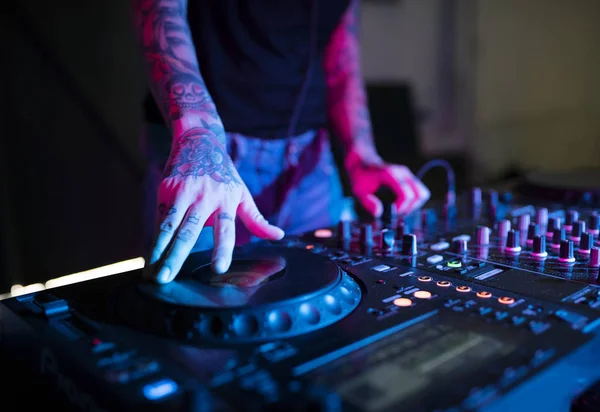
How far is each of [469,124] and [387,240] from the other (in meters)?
2.57

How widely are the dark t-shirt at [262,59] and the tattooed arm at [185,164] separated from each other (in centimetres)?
17

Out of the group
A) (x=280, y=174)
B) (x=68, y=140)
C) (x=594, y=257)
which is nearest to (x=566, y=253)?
(x=594, y=257)

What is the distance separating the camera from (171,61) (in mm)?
1098

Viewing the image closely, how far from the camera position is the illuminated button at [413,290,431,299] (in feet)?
2.41

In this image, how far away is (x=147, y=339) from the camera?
2.01 ft

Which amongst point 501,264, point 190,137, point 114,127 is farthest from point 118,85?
point 501,264

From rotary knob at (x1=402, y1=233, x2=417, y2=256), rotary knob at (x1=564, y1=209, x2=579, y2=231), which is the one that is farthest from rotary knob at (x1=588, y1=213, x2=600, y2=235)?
rotary knob at (x1=402, y1=233, x2=417, y2=256)

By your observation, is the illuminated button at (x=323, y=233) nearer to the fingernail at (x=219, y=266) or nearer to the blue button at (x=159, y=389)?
the fingernail at (x=219, y=266)

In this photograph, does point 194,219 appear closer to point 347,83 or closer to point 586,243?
point 586,243

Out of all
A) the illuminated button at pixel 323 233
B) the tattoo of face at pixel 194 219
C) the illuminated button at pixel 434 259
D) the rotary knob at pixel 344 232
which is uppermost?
the tattoo of face at pixel 194 219

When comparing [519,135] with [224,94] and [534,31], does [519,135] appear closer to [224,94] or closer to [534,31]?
[534,31]

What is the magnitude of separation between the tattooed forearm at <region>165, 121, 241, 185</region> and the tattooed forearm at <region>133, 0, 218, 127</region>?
66 mm

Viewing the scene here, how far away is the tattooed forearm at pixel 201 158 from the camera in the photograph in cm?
87

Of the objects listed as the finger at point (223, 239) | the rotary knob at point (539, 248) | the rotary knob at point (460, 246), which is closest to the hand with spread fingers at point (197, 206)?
the finger at point (223, 239)
